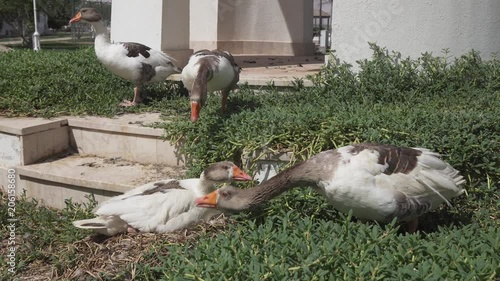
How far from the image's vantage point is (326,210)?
4.19 metres

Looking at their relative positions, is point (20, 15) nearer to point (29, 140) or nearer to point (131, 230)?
point (29, 140)

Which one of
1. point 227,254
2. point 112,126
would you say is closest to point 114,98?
point 112,126

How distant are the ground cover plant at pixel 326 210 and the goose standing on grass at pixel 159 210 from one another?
0.08 m

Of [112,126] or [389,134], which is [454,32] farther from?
[112,126]

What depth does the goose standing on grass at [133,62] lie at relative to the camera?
268 inches

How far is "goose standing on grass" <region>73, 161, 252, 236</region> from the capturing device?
4.12m

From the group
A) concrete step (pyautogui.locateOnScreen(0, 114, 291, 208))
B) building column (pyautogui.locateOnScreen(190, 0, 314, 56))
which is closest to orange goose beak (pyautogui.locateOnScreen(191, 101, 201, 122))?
concrete step (pyautogui.locateOnScreen(0, 114, 291, 208))

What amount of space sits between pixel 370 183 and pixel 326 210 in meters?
0.61

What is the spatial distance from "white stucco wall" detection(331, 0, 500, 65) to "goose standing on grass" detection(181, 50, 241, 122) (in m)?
1.61

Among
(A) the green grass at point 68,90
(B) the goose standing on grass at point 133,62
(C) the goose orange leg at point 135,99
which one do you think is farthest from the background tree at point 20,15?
(C) the goose orange leg at point 135,99

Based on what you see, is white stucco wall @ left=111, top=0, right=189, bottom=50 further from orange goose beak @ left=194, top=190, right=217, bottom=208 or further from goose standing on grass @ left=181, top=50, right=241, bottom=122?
orange goose beak @ left=194, top=190, right=217, bottom=208

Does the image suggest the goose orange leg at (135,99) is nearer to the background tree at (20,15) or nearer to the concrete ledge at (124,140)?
the concrete ledge at (124,140)

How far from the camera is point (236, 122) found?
5.07 metres

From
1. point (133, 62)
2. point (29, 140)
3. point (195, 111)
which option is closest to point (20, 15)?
→ point (133, 62)
